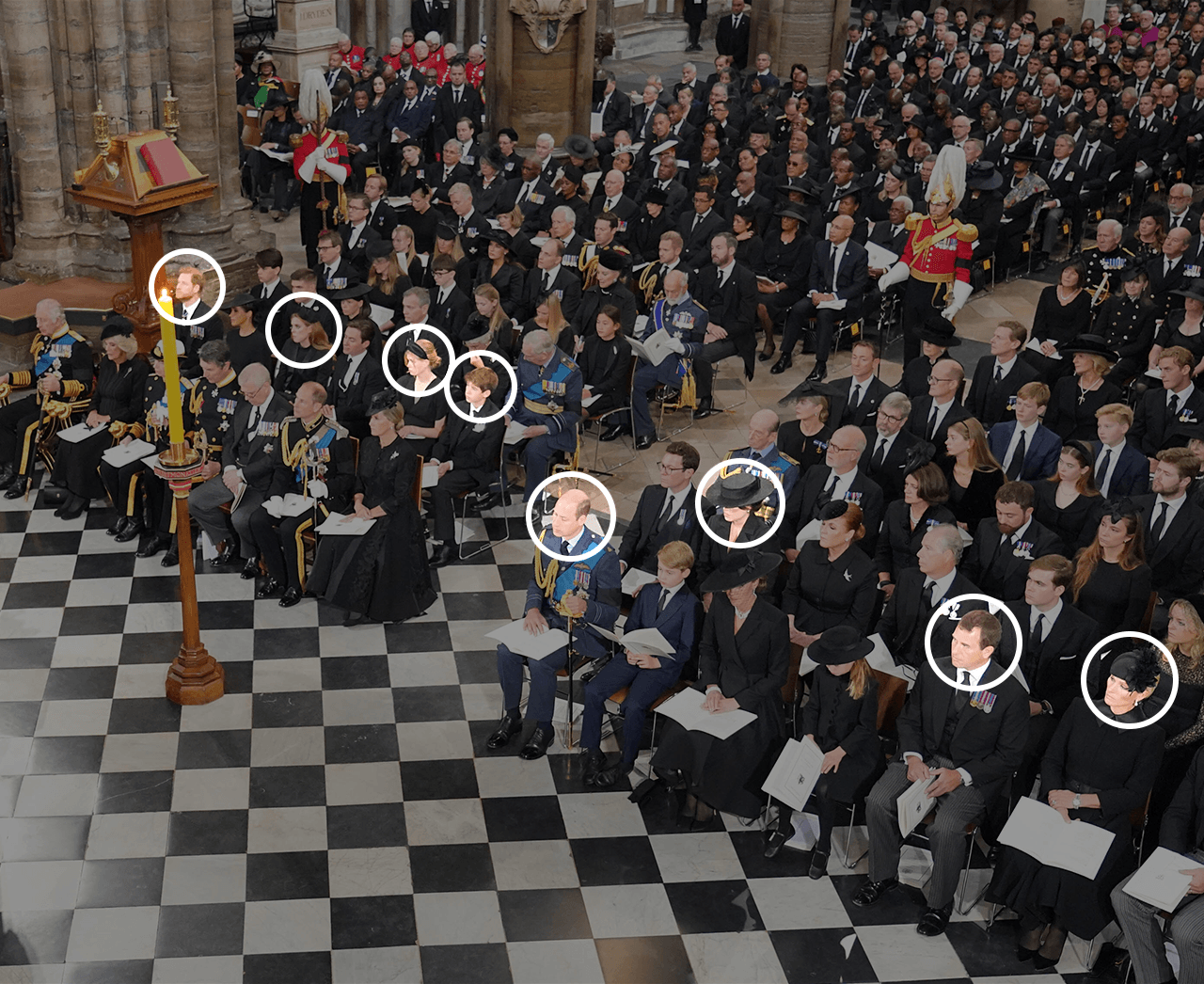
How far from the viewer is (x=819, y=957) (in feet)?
20.5

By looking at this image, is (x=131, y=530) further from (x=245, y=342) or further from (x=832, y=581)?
(x=832, y=581)

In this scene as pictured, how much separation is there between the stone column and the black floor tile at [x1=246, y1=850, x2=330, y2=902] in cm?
1642

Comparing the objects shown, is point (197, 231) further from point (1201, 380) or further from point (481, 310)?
point (1201, 380)

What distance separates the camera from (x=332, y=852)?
266 inches

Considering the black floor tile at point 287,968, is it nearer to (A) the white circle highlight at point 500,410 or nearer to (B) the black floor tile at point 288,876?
(B) the black floor tile at point 288,876

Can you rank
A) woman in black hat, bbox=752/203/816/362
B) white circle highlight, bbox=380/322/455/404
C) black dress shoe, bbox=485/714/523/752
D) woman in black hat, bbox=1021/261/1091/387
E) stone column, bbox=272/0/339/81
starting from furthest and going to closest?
1. stone column, bbox=272/0/339/81
2. woman in black hat, bbox=752/203/816/362
3. woman in black hat, bbox=1021/261/1091/387
4. white circle highlight, bbox=380/322/455/404
5. black dress shoe, bbox=485/714/523/752

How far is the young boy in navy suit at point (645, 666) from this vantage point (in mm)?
7195

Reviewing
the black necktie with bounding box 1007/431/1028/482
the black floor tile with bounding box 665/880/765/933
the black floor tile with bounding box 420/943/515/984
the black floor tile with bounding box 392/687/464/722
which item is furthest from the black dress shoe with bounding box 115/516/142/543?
the black necktie with bounding box 1007/431/1028/482

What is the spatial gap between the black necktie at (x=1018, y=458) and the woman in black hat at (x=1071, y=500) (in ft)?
1.86

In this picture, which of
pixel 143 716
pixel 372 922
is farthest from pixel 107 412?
pixel 372 922

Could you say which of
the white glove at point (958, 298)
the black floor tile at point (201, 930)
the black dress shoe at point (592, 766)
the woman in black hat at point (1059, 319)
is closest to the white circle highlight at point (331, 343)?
the black dress shoe at point (592, 766)

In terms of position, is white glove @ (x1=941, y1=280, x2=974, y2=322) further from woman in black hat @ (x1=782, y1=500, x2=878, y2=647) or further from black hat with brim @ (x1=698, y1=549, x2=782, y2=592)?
black hat with brim @ (x1=698, y1=549, x2=782, y2=592)

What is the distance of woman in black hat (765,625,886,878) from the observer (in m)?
6.68

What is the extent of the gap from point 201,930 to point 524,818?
1659 mm
